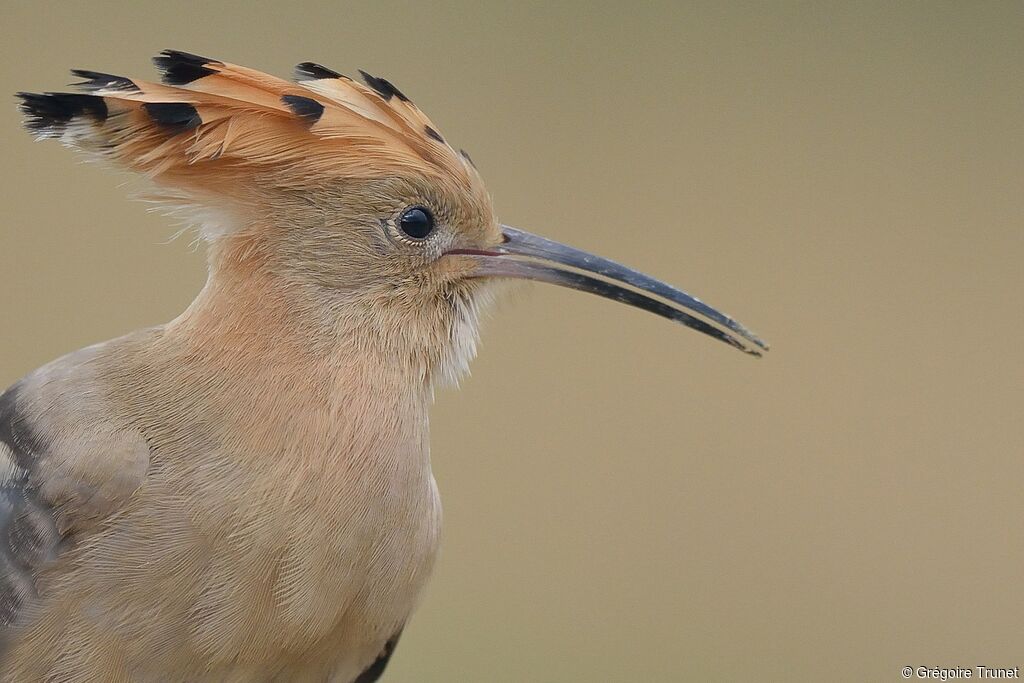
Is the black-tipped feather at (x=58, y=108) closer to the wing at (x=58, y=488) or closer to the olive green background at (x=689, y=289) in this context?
the wing at (x=58, y=488)

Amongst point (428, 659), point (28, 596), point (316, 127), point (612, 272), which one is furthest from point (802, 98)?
point (28, 596)

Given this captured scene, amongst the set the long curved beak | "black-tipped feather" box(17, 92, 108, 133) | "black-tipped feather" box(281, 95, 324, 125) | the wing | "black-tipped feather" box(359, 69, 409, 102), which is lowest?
the wing

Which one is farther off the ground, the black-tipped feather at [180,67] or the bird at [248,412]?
the black-tipped feather at [180,67]

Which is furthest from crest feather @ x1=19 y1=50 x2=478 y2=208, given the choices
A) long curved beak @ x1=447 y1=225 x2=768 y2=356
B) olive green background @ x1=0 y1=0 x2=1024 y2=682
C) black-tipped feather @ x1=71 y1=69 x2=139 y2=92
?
olive green background @ x1=0 y1=0 x2=1024 y2=682

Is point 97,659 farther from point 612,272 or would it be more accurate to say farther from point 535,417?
point 535,417

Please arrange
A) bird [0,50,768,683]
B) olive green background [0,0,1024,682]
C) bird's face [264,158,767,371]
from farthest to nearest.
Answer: olive green background [0,0,1024,682] < bird's face [264,158,767,371] < bird [0,50,768,683]

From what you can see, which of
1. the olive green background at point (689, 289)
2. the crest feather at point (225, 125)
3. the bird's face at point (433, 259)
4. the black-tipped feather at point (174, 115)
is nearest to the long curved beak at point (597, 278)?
the bird's face at point (433, 259)

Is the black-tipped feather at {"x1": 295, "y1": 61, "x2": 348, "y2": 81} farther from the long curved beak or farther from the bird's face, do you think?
the long curved beak
